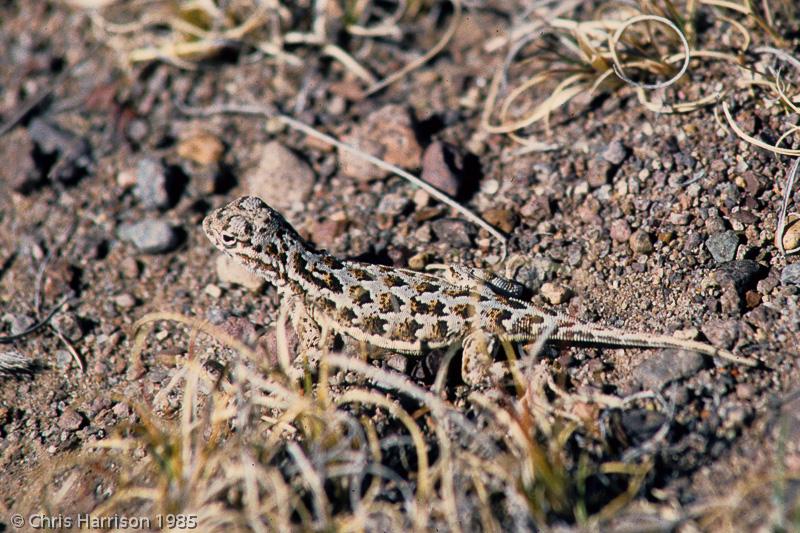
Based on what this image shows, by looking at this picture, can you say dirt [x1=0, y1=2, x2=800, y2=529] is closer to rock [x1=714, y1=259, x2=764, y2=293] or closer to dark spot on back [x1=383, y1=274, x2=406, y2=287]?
rock [x1=714, y1=259, x2=764, y2=293]

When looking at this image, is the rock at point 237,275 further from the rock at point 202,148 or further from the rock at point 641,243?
the rock at point 641,243

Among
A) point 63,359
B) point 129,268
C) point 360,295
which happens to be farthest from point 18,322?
point 360,295

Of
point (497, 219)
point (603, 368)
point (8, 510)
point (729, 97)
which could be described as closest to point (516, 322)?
point (603, 368)

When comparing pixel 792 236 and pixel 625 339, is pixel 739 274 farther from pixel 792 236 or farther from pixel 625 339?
pixel 625 339

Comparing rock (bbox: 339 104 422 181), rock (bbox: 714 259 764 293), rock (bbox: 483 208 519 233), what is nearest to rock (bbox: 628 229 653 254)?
rock (bbox: 714 259 764 293)

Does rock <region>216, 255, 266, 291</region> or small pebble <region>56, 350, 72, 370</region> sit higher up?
rock <region>216, 255, 266, 291</region>

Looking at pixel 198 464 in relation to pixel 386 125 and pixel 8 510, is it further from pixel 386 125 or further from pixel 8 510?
pixel 386 125
